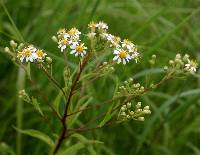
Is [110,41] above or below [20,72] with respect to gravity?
below

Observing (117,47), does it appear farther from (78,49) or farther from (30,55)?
(30,55)

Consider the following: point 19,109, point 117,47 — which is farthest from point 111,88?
point 117,47

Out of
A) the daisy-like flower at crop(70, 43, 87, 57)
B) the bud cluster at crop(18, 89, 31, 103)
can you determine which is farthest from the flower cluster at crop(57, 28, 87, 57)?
the bud cluster at crop(18, 89, 31, 103)

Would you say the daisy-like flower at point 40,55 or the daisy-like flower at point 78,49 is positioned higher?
the daisy-like flower at point 78,49

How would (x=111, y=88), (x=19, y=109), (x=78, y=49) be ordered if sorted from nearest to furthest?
(x=78, y=49)
(x=19, y=109)
(x=111, y=88)

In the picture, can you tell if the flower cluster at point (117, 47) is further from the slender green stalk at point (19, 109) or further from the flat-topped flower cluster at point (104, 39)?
the slender green stalk at point (19, 109)

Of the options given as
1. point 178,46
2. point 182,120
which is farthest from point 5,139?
point 178,46

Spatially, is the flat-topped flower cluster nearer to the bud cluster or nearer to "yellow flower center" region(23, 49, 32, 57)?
"yellow flower center" region(23, 49, 32, 57)

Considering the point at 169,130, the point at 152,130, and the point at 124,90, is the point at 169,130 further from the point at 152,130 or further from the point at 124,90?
the point at 124,90

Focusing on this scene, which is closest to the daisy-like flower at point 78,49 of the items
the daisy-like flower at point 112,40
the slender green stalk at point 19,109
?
the daisy-like flower at point 112,40

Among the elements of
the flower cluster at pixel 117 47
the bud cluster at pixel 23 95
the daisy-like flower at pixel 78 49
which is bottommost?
the bud cluster at pixel 23 95

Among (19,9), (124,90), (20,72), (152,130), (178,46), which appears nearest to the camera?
(124,90)
